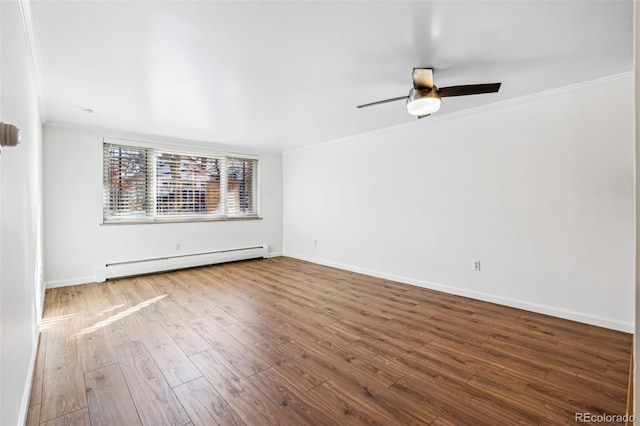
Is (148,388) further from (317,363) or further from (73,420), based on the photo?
(317,363)

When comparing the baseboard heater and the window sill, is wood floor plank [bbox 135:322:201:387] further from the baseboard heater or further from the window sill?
the window sill

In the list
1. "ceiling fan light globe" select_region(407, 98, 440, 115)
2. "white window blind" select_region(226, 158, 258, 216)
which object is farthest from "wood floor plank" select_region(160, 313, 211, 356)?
"white window blind" select_region(226, 158, 258, 216)

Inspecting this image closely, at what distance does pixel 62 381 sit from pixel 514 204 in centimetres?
432

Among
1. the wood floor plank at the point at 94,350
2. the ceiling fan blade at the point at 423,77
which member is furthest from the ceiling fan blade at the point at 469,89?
the wood floor plank at the point at 94,350

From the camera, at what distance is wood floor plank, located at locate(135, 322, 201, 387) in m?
2.01

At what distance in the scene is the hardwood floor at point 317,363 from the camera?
65.7 inches

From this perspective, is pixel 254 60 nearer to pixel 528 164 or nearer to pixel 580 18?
pixel 580 18

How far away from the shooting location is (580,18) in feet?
6.12

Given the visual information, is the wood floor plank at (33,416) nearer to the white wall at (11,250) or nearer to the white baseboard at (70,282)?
the white wall at (11,250)

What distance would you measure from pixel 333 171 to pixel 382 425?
Answer: 4.27 metres

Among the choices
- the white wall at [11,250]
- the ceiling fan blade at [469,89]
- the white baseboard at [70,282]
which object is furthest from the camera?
the white baseboard at [70,282]

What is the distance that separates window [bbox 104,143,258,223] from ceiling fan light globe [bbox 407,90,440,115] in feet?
14.0

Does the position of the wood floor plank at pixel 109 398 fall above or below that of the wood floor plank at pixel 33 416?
above

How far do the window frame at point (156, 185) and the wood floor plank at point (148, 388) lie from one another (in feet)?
9.60
